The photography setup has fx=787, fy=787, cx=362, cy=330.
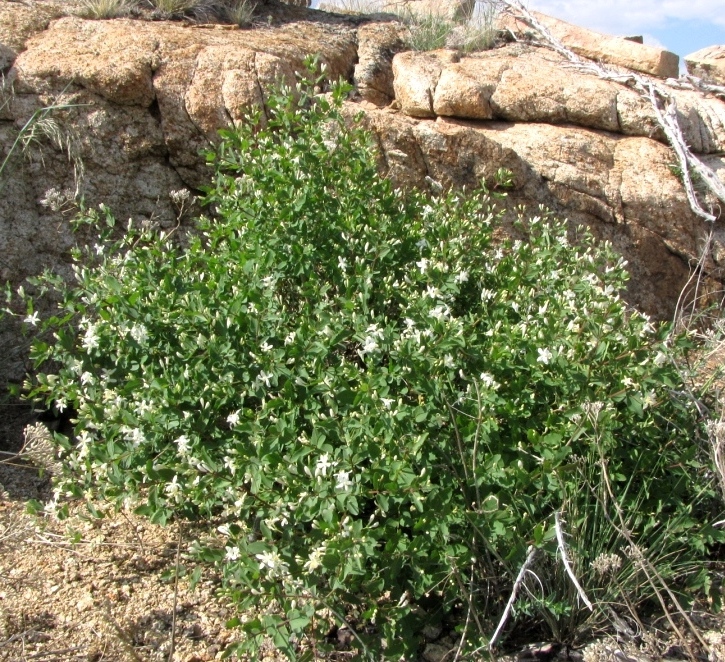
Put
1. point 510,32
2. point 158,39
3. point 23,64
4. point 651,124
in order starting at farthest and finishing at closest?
1. point 510,32
2. point 651,124
3. point 158,39
4. point 23,64

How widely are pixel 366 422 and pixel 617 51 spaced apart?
4916mm

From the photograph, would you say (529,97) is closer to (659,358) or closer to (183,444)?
(659,358)

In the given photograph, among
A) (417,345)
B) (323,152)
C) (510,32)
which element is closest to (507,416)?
(417,345)

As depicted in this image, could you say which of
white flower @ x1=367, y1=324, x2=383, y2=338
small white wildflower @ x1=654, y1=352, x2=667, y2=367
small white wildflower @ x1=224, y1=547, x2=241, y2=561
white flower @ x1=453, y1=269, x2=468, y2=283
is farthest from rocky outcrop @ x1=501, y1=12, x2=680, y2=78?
small white wildflower @ x1=224, y1=547, x2=241, y2=561

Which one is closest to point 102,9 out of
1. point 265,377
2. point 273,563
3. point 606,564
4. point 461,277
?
point 461,277

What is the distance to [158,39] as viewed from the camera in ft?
15.9

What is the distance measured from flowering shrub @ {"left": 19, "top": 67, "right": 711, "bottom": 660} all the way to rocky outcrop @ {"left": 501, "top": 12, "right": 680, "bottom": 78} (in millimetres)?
3524

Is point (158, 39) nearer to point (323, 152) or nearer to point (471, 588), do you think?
point (323, 152)

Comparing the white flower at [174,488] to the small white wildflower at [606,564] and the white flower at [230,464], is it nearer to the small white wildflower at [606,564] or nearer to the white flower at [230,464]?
the white flower at [230,464]

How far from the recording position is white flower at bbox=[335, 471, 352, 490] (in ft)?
7.84

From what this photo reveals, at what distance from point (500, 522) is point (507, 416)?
46 cm

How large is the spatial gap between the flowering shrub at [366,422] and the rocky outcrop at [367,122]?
143cm

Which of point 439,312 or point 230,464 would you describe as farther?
point 439,312

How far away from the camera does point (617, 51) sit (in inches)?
246
